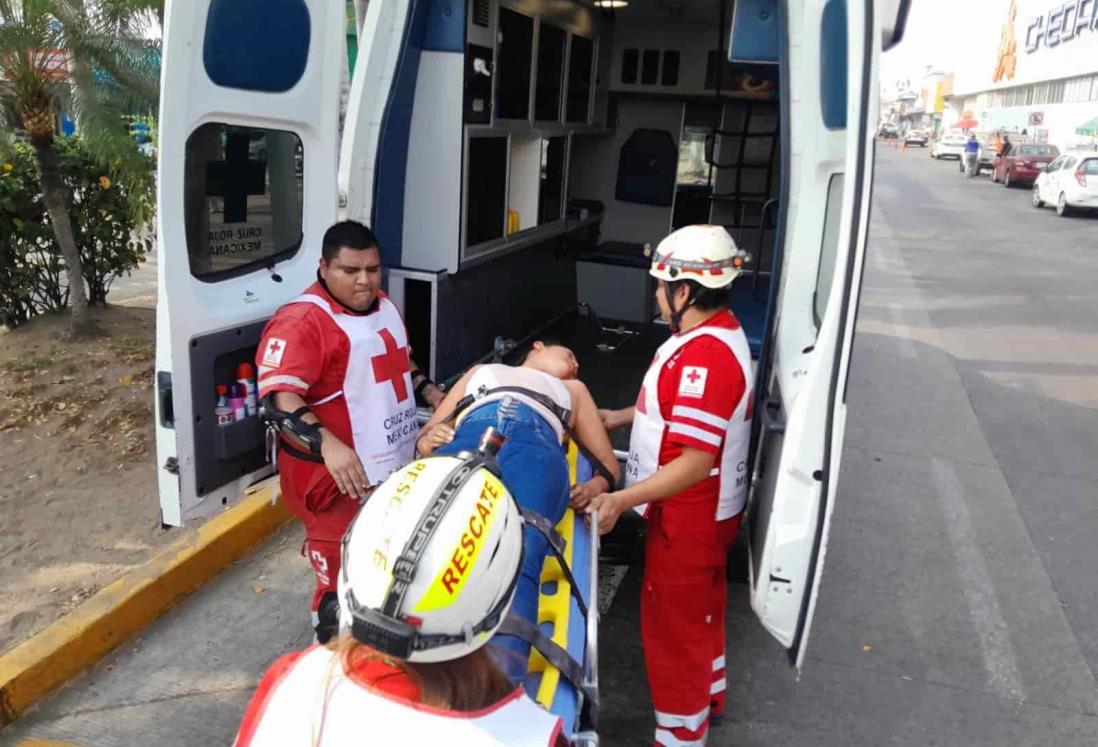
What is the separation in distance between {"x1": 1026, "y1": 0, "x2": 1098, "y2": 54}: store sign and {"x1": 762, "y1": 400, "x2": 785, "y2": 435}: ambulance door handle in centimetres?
4492

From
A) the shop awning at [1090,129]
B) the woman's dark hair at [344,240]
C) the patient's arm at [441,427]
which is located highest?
the shop awning at [1090,129]

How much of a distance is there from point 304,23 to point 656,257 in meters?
1.61

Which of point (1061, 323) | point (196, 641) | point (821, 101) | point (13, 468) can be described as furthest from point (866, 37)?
point (1061, 323)

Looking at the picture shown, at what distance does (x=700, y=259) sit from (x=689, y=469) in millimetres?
672

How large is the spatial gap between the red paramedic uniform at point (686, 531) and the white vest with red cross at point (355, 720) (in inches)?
56.9

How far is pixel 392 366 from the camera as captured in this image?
3.07m

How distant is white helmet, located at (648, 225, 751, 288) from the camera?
8.74 ft

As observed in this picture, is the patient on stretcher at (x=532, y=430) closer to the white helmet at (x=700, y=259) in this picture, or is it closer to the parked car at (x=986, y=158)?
the white helmet at (x=700, y=259)

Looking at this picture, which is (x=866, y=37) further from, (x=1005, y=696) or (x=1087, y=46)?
(x=1087, y=46)

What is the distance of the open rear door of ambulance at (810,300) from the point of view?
232 centimetres

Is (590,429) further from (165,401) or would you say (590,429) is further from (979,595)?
(979,595)

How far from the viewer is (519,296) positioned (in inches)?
225

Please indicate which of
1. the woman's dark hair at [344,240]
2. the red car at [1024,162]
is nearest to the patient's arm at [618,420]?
the woman's dark hair at [344,240]

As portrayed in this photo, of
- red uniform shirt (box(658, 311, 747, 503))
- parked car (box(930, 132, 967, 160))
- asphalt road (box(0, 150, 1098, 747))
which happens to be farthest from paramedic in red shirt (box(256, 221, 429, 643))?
parked car (box(930, 132, 967, 160))
